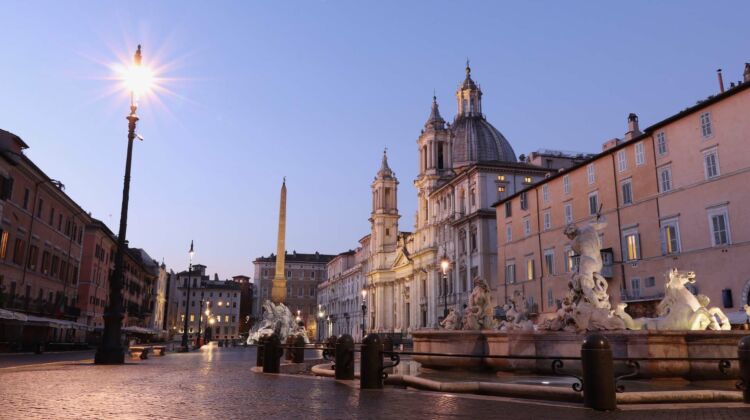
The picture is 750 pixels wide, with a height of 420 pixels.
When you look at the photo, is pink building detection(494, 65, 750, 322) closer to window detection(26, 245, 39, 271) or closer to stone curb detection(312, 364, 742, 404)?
stone curb detection(312, 364, 742, 404)

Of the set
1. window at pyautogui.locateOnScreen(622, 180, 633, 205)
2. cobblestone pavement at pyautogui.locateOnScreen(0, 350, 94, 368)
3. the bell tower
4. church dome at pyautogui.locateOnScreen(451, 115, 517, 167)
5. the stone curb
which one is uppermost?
church dome at pyautogui.locateOnScreen(451, 115, 517, 167)

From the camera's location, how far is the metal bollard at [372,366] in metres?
11.4

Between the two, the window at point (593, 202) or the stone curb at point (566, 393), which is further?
the window at point (593, 202)

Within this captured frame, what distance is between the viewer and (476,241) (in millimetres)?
63594

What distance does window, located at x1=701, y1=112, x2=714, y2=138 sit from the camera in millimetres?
31812

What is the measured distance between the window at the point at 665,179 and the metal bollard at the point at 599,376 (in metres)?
30.1

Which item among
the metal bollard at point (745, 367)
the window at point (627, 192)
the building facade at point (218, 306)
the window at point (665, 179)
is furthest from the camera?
the building facade at point (218, 306)

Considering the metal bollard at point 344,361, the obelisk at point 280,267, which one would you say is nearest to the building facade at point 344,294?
the obelisk at point 280,267

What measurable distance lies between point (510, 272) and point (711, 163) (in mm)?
23510

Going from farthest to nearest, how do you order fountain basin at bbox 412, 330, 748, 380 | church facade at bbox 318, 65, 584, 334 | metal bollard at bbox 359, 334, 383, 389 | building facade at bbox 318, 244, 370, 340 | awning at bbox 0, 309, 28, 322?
building facade at bbox 318, 244, 370, 340 → church facade at bbox 318, 65, 584, 334 → awning at bbox 0, 309, 28, 322 → fountain basin at bbox 412, 330, 748, 380 → metal bollard at bbox 359, 334, 383, 389

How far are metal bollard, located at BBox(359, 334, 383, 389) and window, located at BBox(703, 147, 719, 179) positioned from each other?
27.7 metres

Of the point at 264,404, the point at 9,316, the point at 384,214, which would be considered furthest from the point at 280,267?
the point at 384,214

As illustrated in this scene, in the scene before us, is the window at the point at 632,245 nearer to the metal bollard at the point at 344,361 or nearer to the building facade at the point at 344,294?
the metal bollard at the point at 344,361

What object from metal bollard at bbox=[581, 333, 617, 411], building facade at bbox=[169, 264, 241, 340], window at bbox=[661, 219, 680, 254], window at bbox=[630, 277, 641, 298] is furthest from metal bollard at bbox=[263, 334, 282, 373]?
building facade at bbox=[169, 264, 241, 340]
